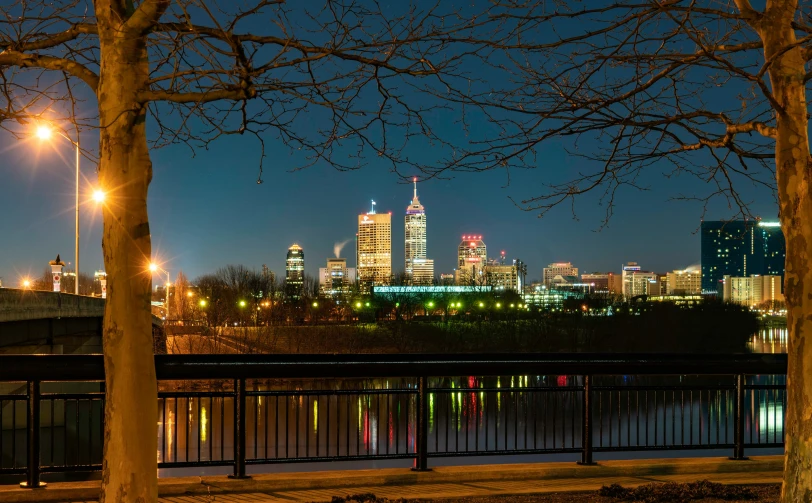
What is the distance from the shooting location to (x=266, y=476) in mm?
8086

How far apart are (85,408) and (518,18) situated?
26201 millimetres

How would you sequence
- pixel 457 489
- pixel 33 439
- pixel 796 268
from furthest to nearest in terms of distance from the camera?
pixel 457 489, pixel 33 439, pixel 796 268

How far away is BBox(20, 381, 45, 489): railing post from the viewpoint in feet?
24.7

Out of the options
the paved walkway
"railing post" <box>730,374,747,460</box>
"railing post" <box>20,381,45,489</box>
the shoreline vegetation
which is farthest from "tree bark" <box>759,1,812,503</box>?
the shoreline vegetation

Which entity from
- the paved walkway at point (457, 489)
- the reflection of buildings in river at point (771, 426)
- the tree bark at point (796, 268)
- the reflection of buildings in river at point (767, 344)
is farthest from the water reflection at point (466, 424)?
the reflection of buildings in river at point (767, 344)

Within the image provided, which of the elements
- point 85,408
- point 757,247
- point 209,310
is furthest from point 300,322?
point 757,247

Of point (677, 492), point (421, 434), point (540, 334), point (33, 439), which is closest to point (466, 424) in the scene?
point (421, 434)

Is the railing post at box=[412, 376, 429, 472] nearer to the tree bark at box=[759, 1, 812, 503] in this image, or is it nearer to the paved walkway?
the paved walkway

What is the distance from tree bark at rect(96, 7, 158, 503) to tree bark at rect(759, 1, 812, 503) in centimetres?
465

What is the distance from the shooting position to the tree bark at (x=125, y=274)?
5.34 metres

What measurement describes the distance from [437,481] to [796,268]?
160 inches

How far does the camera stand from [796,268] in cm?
599

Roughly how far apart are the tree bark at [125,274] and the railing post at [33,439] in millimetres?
2520

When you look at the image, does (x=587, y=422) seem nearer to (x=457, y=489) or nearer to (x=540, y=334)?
(x=457, y=489)
